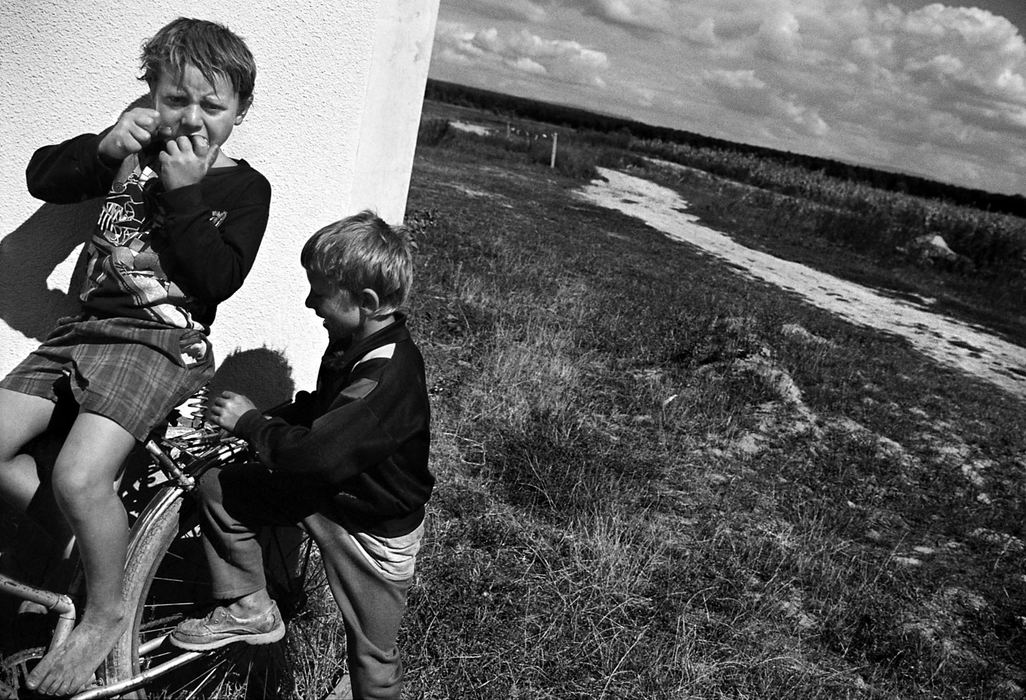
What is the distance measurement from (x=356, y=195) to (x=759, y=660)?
227 cm

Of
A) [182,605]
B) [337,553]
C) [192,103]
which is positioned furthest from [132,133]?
[182,605]

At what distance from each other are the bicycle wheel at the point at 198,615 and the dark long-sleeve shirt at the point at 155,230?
51 centimetres

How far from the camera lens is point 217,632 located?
2029mm

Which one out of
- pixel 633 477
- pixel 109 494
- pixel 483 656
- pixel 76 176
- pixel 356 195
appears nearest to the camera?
pixel 109 494

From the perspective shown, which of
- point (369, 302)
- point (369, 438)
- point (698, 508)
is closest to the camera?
point (369, 438)

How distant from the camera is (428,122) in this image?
29.5m

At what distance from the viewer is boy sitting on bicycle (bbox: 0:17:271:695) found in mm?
1799

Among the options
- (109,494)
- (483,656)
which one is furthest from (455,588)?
(109,494)

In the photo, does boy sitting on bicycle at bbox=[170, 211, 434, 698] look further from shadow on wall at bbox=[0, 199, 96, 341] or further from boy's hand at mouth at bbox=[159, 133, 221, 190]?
shadow on wall at bbox=[0, 199, 96, 341]

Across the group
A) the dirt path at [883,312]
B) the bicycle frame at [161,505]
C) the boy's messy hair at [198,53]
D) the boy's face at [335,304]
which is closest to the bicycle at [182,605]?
the bicycle frame at [161,505]

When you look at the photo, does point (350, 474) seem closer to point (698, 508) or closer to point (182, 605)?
point (182, 605)

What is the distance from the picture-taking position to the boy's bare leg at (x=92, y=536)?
177 centimetres

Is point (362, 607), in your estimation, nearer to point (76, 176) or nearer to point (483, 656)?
point (483, 656)

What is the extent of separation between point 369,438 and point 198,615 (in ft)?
2.83
